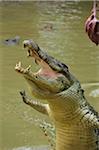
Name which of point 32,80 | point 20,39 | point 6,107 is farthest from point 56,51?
point 32,80

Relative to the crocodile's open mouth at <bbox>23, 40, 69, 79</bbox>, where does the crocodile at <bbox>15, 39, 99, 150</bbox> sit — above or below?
below

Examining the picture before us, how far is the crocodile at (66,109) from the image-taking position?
372cm

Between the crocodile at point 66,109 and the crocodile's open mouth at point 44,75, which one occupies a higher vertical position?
the crocodile's open mouth at point 44,75

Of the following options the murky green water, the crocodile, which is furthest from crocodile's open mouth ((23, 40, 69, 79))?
the murky green water

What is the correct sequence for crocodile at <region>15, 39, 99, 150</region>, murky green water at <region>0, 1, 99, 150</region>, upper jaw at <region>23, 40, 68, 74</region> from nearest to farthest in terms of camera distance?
upper jaw at <region>23, 40, 68, 74</region> → crocodile at <region>15, 39, 99, 150</region> → murky green water at <region>0, 1, 99, 150</region>

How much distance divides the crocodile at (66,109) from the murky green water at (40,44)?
1055mm

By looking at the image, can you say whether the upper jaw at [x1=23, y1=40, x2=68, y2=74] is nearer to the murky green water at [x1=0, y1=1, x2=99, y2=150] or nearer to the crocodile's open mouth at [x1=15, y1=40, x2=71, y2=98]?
the crocodile's open mouth at [x1=15, y1=40, x2=71, y2=98]

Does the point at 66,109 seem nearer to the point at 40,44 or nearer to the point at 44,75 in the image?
the point at 44,75

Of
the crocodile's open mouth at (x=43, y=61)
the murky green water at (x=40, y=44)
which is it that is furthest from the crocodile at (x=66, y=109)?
the murky green water at (x=40, y=44)

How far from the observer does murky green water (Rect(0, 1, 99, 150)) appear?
212 inches

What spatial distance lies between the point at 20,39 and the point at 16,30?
3.34 feet

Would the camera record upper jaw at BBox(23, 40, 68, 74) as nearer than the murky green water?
Yes

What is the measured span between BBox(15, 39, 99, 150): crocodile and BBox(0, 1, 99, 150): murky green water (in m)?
1.05

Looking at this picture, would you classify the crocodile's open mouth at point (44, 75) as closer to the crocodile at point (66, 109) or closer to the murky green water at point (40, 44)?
the crocodile at point (66, 109)
